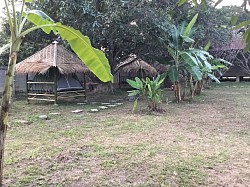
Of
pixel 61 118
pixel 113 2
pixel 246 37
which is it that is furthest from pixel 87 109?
pixel 246 37

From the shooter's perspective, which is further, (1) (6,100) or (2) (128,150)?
(2) (128,150)

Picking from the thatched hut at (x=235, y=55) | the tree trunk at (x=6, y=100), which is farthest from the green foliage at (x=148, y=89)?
the thatched hut at (x=235, y=55)

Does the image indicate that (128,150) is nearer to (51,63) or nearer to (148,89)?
(148,89)

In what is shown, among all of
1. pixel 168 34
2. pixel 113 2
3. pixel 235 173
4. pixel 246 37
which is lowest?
pixel 235 173

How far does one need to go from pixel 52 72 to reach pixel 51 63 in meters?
1.15

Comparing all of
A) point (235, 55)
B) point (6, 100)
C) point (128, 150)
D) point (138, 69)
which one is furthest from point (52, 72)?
point (235, 55)

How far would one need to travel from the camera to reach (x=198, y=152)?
166 inches

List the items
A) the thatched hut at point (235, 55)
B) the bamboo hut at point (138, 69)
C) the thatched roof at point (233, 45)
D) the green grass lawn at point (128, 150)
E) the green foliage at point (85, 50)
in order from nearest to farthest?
1. the green foliage at point (85, 50)
2. the green grass lawn at point (128, 150)
3. the bamboo hut at point (138, 69)
4. the thatched roof at point (233, 45)
5. the thatched hut at point (235, 55)

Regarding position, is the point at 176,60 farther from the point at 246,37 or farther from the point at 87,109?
the point at 246,37

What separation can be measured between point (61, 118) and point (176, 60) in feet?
14.5

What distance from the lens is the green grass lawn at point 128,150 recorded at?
10.5 ft

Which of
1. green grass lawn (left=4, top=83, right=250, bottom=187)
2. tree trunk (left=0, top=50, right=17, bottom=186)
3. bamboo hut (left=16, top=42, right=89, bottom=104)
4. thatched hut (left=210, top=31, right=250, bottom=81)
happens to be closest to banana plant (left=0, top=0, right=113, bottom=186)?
tree trunk (left=0, top=50, right=17, bottom=186)

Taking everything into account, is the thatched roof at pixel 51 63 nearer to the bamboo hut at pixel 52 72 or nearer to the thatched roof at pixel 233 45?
the bamboo hut at pixel 52 72

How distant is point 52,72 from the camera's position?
400 inches
